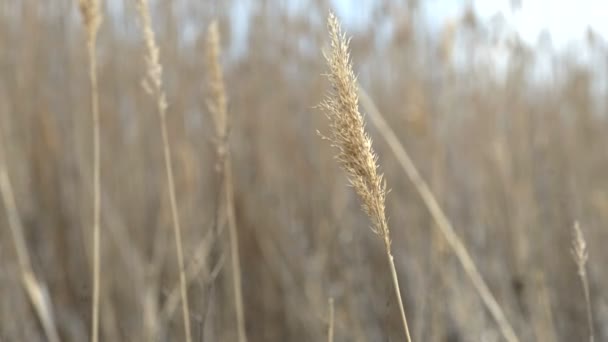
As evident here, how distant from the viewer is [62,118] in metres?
1.78

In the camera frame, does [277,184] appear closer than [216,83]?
No

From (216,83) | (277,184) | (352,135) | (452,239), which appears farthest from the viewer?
(277,184)

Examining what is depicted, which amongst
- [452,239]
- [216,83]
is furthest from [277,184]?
[216,83]

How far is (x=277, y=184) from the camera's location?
1.92 m

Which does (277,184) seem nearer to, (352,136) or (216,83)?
(216,83)

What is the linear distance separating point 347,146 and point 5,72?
147cm

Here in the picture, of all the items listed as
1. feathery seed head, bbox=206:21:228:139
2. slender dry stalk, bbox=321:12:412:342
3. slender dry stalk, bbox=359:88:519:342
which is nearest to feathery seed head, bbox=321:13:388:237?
slender dry stalk, bbox=321:12:412:342

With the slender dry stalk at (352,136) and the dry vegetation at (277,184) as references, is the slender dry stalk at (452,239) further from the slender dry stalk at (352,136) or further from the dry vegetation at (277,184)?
the slender dry stalk at (352,136)

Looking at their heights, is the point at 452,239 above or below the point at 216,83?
below

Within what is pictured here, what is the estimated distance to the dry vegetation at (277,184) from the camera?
158 centimetres

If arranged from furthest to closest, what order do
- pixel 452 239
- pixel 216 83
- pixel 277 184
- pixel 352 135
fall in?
pixel 277 184
pixel 452 239
pixel 216 83
pixel 352 135

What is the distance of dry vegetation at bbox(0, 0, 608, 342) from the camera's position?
5.17 feet

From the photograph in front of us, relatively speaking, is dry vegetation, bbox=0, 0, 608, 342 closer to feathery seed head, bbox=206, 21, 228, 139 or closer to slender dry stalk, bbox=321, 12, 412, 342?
feathery seed head, bbox=206, 21, 228, 139

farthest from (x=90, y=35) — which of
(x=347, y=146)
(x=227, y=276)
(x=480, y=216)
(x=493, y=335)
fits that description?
(x=480, y=216)
